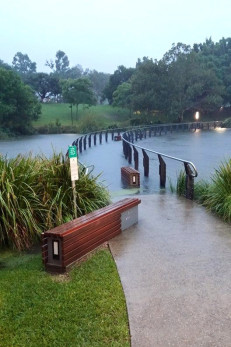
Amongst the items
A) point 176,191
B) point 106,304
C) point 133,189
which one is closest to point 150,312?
point 106,304

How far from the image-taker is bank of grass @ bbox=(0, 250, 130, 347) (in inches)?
138

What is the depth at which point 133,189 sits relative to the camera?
35.7 feet

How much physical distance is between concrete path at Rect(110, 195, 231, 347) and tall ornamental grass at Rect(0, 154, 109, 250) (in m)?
0.97

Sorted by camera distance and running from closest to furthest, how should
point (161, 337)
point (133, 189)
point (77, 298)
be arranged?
point (161, 337) → point (77, 298) → point (133, 189)

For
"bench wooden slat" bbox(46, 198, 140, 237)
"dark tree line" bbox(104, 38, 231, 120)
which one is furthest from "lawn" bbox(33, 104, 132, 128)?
"bench wooden slat" bbox(46, 198, 140, 237)

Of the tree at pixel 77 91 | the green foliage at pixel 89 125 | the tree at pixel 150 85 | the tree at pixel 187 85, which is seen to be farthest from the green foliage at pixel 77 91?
the green foliage at pixel 89 125

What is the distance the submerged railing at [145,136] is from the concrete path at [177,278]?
1.56 meters

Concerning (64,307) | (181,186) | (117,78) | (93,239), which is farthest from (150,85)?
(64,307)

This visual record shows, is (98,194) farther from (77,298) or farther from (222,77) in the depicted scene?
(222,77)

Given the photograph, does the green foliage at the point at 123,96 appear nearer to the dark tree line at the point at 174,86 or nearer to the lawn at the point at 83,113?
the lawn at the point at 83,113

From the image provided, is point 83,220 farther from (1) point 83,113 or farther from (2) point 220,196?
(1) point 83,113

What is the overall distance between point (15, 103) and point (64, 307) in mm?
52328

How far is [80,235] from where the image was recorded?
5.40 meters

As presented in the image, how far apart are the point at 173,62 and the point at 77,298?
6117 cm
